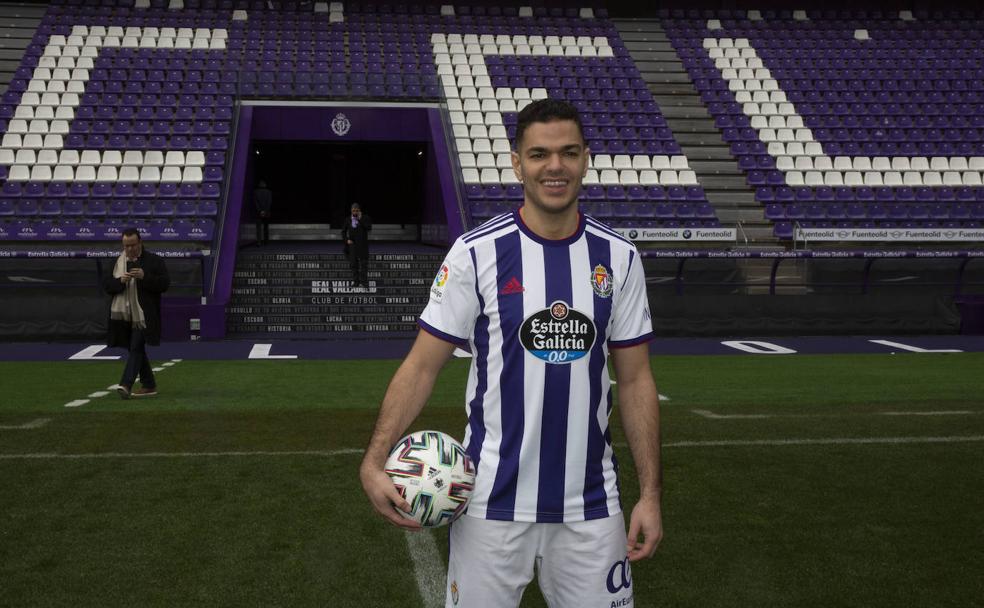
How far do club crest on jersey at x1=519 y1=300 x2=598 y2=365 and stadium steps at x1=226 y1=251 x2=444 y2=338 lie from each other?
1544 cm

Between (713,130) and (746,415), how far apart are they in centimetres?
1843

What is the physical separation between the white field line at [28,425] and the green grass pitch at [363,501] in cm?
6

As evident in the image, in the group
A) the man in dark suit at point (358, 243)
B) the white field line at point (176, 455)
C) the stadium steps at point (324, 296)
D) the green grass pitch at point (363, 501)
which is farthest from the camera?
the man in dark suit at point (358, 243)

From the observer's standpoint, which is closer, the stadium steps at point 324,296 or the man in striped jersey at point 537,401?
the man in striped jersey at point 537,401

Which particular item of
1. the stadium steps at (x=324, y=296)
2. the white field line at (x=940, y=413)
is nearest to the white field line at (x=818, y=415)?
the white field line at (x=940, y=413)

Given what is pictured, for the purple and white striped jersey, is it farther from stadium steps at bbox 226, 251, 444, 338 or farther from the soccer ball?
stadium steps at bbox 226, 251, 444, 338

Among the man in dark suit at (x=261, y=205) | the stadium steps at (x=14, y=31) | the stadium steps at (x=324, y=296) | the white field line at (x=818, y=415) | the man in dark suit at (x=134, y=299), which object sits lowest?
the white field line at (x=818, y=415)

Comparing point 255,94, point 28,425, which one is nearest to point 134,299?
point 28,425

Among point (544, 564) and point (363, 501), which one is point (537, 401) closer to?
point (544, 564)

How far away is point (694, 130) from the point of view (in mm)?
26156

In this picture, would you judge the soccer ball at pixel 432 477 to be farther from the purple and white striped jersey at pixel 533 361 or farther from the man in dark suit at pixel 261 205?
the man in dark suit at pixel 261 205

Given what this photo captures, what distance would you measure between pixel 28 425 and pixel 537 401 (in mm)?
7662

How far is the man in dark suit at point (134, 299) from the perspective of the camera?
986 cm

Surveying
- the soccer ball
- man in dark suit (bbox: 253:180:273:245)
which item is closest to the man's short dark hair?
the soccer ball
